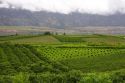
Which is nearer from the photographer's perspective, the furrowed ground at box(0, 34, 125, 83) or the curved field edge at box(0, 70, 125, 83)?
the curved field edge at box(0, 70, 125, 83)

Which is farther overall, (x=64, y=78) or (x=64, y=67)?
(x=64, y=67)

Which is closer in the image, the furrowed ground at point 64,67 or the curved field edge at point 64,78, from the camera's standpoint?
the curved field edge at point 64,78

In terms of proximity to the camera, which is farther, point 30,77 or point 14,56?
point 14,56

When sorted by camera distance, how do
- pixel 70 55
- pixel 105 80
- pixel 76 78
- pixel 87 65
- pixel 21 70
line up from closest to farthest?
1. pixel 105 80
2. pixel 76 78
3. pixel 21 70
4. pixel 87 65
5. pixel 70 55

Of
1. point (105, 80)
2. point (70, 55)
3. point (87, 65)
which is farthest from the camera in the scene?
point (70, 55)

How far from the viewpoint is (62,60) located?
113000 millimetres

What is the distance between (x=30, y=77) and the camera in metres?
80.2

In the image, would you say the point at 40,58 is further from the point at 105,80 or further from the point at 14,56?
the point at 105,80

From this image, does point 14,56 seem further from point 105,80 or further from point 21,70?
point 105,80

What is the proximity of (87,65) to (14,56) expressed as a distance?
27426 mm

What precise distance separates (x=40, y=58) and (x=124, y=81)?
43.5 metres

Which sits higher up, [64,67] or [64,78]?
[64,78]

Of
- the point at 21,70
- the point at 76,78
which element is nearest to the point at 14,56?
the point at 21,70

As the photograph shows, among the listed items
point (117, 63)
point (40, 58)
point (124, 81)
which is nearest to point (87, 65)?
point (117, 63)
